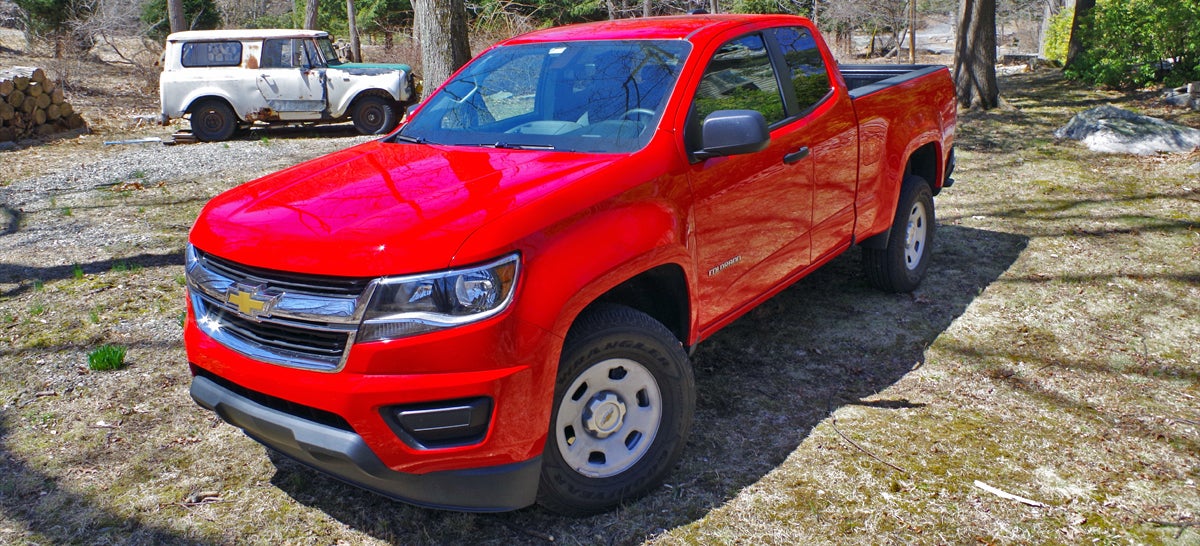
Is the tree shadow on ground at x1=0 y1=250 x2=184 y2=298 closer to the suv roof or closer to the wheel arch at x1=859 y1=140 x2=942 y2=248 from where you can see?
the wheel arch at x1=859 y1=140 x2=942 y2=248

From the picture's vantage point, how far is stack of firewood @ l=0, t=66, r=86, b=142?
1302 centimetres

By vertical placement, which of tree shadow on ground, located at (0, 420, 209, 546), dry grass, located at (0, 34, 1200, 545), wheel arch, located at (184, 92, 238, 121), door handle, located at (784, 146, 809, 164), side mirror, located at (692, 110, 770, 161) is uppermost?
Answer: side mirror, located at (692, 110, 770, 161)

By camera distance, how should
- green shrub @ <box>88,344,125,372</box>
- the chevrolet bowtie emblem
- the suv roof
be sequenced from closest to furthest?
the chevrolet bowtie emblem
green shrub @ <box>88,344,125,372</box>
the suv roof

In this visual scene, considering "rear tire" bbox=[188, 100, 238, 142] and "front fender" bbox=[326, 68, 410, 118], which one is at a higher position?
"front fender" bbox=[326, 68, 410, 118]

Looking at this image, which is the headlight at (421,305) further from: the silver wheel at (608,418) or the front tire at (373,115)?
the front tire at (373,115)

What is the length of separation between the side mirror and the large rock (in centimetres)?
800

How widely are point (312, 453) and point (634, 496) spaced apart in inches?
48.2

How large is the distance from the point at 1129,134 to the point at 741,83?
7.64m

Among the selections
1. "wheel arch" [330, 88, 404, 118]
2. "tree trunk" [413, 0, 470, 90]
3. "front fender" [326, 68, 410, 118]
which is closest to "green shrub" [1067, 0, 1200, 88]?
"tree trunk" [413, 0, 470, 90]

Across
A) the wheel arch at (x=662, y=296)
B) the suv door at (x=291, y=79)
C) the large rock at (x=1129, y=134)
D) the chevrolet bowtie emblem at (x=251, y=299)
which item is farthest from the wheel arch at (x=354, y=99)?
the chevrolet bowtie emblem at (x=251, y=299)

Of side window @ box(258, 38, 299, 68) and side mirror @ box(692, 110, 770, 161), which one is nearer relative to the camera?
side mirror @ box(692, 110, 770, 161)

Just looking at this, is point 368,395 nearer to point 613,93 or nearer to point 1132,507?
point 613,93

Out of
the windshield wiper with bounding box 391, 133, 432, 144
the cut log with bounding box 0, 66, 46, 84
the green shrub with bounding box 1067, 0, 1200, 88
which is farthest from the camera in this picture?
the cut log with bounding box 0, 66, 46, 84

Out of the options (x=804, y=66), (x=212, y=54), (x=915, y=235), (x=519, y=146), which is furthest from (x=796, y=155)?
(x=212, y=54)
